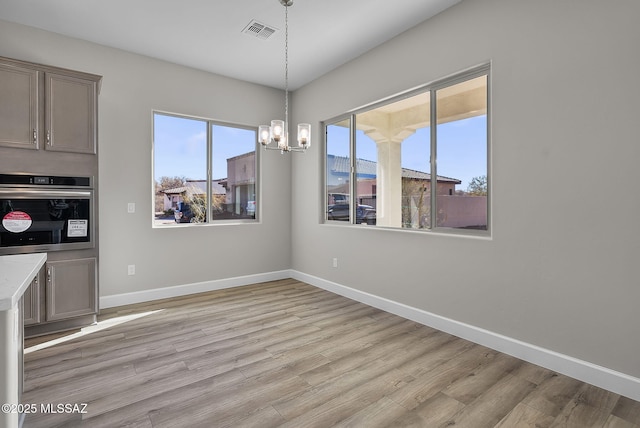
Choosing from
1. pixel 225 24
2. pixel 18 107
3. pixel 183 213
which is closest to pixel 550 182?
pixel 225 24

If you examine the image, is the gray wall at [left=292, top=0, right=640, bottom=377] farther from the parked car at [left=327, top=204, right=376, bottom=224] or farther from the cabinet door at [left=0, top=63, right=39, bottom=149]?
the cabinet door at [left=0, top=63, right=39, bottom=149]

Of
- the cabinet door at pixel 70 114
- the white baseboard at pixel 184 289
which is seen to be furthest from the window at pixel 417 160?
the cabinet door at pixel 70 114

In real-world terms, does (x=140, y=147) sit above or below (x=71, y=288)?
above

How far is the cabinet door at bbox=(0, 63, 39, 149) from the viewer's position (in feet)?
9.59

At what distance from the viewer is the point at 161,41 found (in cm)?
374

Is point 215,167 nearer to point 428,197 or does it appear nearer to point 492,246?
point 428,197

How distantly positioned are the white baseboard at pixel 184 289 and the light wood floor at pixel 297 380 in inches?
26.7

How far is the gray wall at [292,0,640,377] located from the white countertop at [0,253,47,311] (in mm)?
3070

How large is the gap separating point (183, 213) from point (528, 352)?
4242 mm

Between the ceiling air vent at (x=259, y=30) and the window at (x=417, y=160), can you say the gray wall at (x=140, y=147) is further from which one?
the window at (x=417, y=160)

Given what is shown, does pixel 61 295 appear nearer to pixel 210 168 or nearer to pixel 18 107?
pixel 18 107

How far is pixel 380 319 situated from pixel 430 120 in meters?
2.21

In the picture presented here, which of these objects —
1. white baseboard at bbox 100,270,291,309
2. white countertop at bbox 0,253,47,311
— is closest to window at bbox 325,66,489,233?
white baseboard at bbox 100,270,291,309

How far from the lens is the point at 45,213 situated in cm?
309
